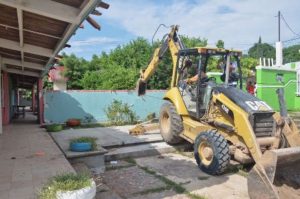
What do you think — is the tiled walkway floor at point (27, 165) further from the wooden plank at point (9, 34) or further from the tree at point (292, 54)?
the tree at point (292, 54)

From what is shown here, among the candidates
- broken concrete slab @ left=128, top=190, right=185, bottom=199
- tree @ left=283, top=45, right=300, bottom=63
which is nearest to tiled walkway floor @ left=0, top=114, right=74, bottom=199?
broken concrete slab @ left=128, top=190, right=185, bottom=199

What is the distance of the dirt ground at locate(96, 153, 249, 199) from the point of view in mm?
5629

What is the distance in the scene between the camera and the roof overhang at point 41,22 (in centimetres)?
488

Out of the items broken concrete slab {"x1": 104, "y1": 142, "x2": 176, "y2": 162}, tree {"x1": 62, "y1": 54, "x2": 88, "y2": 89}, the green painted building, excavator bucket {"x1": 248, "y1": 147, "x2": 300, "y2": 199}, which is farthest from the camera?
tree {"x1": 62, "y1": 54, "x2": 88, "y2": 89}

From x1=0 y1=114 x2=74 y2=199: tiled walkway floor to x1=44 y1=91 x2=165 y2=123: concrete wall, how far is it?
5622 millimetres

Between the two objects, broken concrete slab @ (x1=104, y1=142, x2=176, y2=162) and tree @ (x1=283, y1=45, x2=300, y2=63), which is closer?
broken concrete slab @ (x1=104, y1=142, x2=176, y2=162)

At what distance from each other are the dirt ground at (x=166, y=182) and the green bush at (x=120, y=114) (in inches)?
285

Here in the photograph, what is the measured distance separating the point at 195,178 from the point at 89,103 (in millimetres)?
10156

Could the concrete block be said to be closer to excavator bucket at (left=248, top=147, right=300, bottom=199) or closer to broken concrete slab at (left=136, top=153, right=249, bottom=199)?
broken concrete slab at (left=136, top=153, right=249, bottom=199)

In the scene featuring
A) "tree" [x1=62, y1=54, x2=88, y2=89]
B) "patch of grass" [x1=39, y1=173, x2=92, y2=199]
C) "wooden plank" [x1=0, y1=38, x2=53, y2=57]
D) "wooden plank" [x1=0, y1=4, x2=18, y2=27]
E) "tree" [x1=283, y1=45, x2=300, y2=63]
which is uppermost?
"tree" [x1=283, y1=45, x2=300, y2=63]

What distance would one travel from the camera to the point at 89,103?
15852 mm

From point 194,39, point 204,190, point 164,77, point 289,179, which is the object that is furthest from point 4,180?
point 194,39

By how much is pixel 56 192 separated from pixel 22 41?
17.4 ft

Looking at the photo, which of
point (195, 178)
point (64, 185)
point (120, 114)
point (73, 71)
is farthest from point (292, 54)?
point (64, 185)
